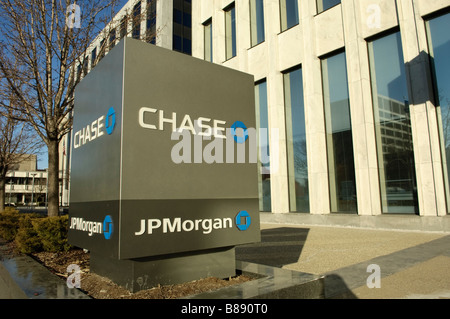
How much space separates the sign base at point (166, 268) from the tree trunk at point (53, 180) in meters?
6.08

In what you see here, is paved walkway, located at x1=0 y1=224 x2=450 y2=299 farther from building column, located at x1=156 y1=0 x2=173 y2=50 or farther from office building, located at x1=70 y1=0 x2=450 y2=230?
building column, located at x1=156 y1=0 x2=173 y2=50

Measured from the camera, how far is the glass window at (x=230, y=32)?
816 inches

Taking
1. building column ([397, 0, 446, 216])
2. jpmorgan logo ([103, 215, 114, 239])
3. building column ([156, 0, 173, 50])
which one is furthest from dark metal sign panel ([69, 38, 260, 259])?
building column ([156, 0, 173, 50])

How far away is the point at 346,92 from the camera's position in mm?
14602

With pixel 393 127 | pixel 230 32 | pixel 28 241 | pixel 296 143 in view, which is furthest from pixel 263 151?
pixel 28 241

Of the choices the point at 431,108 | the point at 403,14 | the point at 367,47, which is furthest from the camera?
the point at 367,47

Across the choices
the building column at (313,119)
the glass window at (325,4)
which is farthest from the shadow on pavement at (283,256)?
the glass window at (325,4)

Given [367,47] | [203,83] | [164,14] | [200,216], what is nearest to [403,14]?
[367,47]

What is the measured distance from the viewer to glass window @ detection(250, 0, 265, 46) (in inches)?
738

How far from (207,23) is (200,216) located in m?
22.2

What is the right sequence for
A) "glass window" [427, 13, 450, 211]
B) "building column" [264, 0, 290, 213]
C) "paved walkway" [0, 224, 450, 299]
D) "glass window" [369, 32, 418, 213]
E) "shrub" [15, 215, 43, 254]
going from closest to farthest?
"paved walkway" [0, 224, 450, 299], "shrub" [15, 215, 43, 254], "glass window" [427, 13, 450, 211], "glass window" [369, 32, 418, 213], "building column" [264, 0, 290, 213]

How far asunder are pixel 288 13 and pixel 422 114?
936cm

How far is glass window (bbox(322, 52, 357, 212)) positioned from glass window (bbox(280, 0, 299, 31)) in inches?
126
